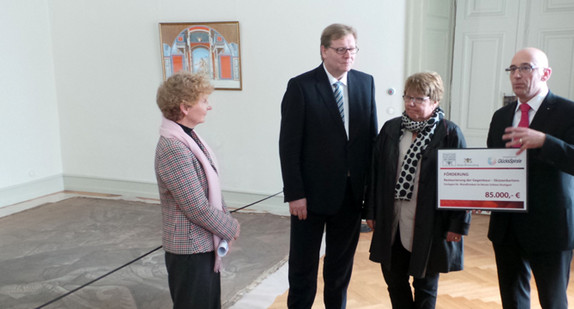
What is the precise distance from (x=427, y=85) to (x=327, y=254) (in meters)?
1.02

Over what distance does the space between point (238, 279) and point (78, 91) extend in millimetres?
3756

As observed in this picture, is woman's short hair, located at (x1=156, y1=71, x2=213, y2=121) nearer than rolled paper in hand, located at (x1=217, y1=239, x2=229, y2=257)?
Yes

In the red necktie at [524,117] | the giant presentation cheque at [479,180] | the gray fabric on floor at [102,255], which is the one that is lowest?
the gray fabric on floor at [102,255]

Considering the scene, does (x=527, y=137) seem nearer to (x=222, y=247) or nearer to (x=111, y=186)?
(x=222, y=247)

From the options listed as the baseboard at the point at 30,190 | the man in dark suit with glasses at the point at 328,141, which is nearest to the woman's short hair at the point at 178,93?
the man in dark suit with glasses at the point at 328,141

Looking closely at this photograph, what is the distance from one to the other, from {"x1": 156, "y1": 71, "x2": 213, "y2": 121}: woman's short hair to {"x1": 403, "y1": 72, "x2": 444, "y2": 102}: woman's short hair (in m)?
0.89

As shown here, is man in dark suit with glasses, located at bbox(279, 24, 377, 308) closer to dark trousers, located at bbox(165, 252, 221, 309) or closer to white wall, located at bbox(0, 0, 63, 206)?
dark trousers, located at bbox(165, 252, 221, 309)

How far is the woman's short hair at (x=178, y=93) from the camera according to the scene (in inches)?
73.9

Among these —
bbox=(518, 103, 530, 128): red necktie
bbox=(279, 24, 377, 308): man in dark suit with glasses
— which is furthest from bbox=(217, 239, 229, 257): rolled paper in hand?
bbox=(518, 103, 530, 128): red necktie

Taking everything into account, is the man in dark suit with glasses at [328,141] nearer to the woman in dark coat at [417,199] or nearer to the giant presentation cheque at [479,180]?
the woman in dark coat at [417,199]

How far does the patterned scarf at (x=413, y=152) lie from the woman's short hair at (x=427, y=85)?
0.31 ft

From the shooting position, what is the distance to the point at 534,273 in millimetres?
1980

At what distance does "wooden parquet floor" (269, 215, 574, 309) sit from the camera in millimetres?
2863

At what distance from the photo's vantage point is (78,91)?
580 cm
